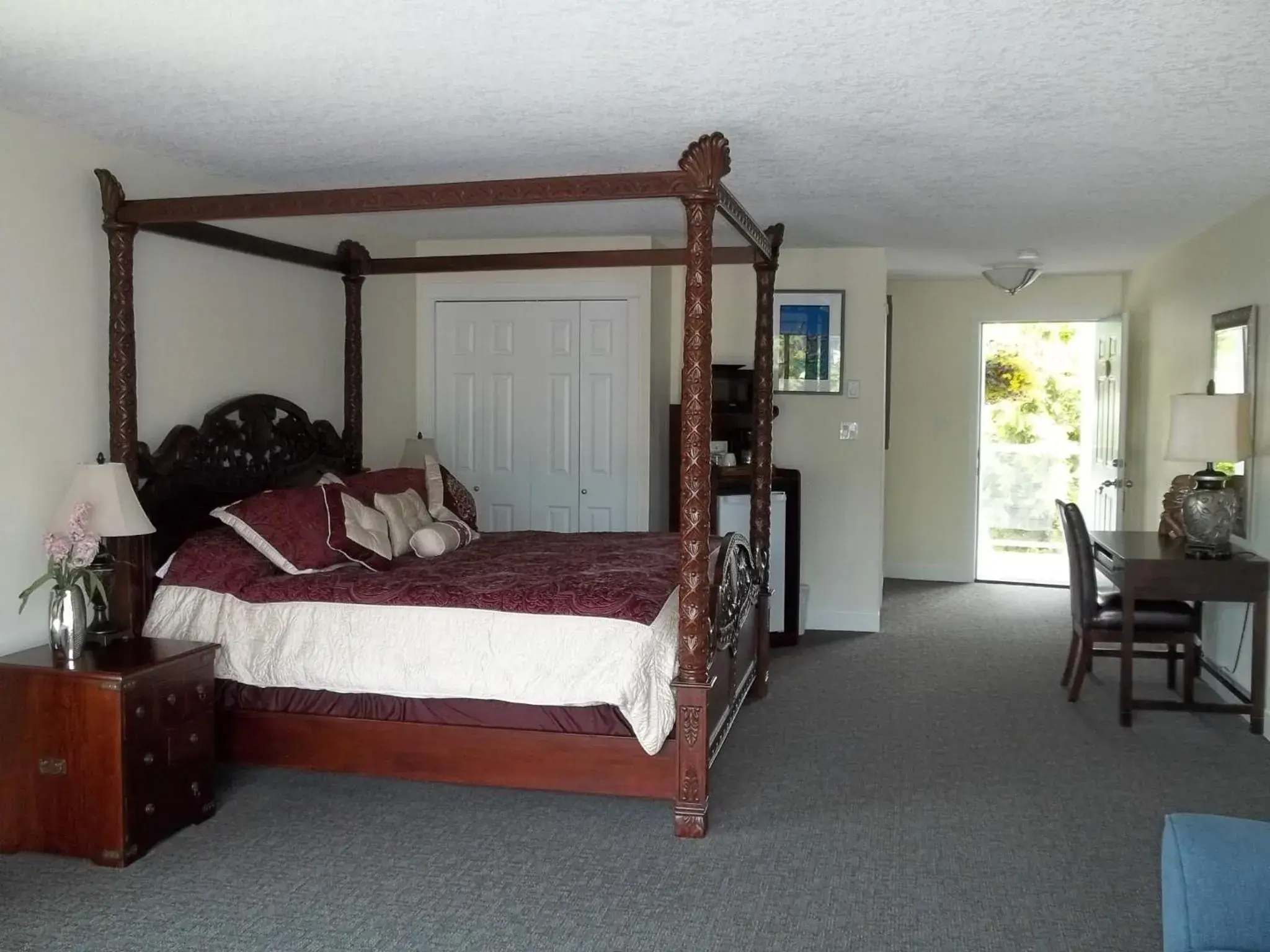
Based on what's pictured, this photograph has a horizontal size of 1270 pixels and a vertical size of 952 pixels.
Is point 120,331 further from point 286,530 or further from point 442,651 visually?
point 442,651

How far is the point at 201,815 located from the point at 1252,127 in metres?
4.08

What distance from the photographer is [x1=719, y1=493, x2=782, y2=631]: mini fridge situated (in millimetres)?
6027

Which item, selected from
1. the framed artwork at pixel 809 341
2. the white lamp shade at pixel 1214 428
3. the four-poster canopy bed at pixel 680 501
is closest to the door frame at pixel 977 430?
the framed artwork at pixel 809 341

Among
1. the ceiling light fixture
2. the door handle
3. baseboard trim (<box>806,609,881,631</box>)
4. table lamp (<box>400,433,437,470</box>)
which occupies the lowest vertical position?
baseboard trim (<box>806,609,881,631</box>)

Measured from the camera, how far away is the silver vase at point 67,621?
3299 millimetres

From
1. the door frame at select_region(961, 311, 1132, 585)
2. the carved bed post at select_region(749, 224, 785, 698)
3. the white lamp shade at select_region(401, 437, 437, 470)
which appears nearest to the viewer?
the carved bed post at select_region(749, 224, 785, 698)

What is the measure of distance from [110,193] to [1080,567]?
14.0ft

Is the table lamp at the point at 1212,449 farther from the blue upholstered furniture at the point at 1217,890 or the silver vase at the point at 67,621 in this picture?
the silver vase at the point at 67,621

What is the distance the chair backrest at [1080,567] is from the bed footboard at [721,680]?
144 centimetres

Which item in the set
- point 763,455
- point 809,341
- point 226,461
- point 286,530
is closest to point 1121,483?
point 809,341

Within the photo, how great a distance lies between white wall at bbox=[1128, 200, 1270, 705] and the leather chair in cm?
35

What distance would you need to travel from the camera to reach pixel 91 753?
3164 millimetres

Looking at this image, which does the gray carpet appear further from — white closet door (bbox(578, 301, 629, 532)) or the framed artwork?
the framed artwork

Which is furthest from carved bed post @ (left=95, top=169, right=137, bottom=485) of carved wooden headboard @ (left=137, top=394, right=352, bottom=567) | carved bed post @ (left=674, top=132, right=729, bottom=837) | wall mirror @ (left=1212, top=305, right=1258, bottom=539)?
wall mirror @ (left=1212, top=305, right=1258, bottom=539)
